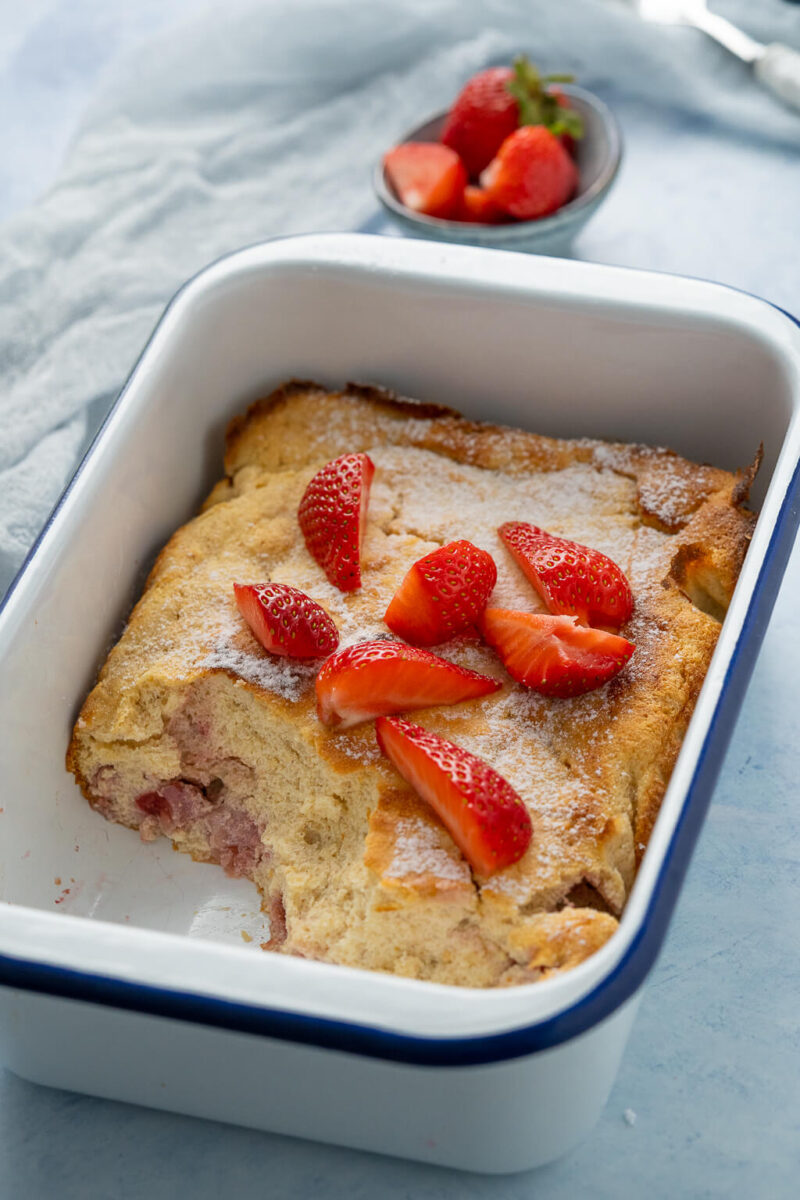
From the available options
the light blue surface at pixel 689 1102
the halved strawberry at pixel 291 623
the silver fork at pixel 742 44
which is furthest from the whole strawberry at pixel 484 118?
the halved strawberry at pixel 291 623

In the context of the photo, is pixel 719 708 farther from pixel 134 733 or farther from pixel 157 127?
pixel 157 127

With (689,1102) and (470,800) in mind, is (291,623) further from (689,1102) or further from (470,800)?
(689,1102)

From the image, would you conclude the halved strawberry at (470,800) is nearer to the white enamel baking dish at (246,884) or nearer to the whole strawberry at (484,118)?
the white enamel baking dish at (246,884)

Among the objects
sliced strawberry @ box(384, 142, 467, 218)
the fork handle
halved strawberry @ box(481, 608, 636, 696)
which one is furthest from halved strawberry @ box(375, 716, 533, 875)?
the fork handle

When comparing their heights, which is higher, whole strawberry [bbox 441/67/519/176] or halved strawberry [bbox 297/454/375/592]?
whole strawberry [bbox 441/67/519/176]

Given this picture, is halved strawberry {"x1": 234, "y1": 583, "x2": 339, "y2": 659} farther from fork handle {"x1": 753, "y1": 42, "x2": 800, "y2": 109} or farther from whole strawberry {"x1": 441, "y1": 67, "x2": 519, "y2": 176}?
fork handle {"x1": 753, "y1": 42, "x2": 800, "y2": 109}
